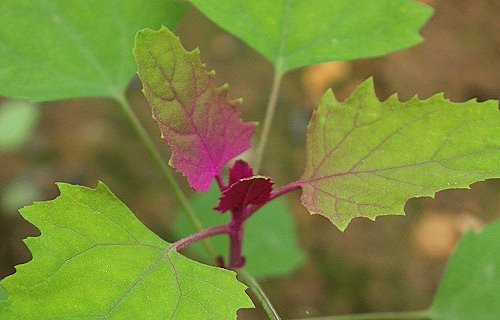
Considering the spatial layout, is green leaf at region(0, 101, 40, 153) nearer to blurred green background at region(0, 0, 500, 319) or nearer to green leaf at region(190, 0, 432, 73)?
blurred green background at region(0, 0, 500, 319)

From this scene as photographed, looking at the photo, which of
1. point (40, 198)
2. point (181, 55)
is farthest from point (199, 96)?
point (40, 198)

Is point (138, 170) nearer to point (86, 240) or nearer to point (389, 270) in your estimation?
point (389, 270)

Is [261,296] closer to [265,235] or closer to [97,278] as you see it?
[97,278]

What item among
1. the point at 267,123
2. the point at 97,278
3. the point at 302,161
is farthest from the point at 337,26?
the point at 302,161

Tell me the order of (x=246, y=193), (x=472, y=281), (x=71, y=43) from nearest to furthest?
(x=246, y=193)
(x=71, y=43)
(x=472, y=281)

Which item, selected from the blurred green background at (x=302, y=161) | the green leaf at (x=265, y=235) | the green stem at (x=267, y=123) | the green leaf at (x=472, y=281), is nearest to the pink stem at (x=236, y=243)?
the green stem at (x=267, y=123)

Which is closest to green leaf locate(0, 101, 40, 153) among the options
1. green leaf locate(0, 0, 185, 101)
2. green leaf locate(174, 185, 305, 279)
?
green leaf locate(174, 185, 305, 279)
